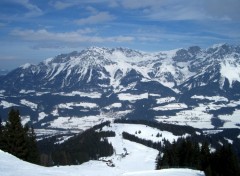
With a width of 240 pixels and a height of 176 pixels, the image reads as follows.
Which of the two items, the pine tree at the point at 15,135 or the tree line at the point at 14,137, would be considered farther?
the pine tree at the point at 15,135

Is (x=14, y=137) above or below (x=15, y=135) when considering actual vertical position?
below

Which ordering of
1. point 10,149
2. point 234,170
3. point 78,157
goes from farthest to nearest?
1. point 78,157
2. point 234,170
3. point 10,149

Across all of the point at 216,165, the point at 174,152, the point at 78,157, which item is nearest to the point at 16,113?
the point at 216,165

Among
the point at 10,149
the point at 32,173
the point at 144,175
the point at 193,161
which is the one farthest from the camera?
the point at 193,161

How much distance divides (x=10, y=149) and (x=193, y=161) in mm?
43631

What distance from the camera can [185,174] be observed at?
44.1 meters

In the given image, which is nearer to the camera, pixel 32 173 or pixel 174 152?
pixel 32 173

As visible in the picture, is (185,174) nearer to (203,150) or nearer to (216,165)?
(216,165)

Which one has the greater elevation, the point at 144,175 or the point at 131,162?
the point at 144,175

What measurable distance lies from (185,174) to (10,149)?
105ft

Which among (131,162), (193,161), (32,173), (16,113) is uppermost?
(16,113)

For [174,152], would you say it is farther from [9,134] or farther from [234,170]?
[9,134]

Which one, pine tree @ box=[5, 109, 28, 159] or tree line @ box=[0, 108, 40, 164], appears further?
pine tree @ box=[5, 109, 28, 159]

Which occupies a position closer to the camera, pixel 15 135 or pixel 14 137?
pixel 15 135
